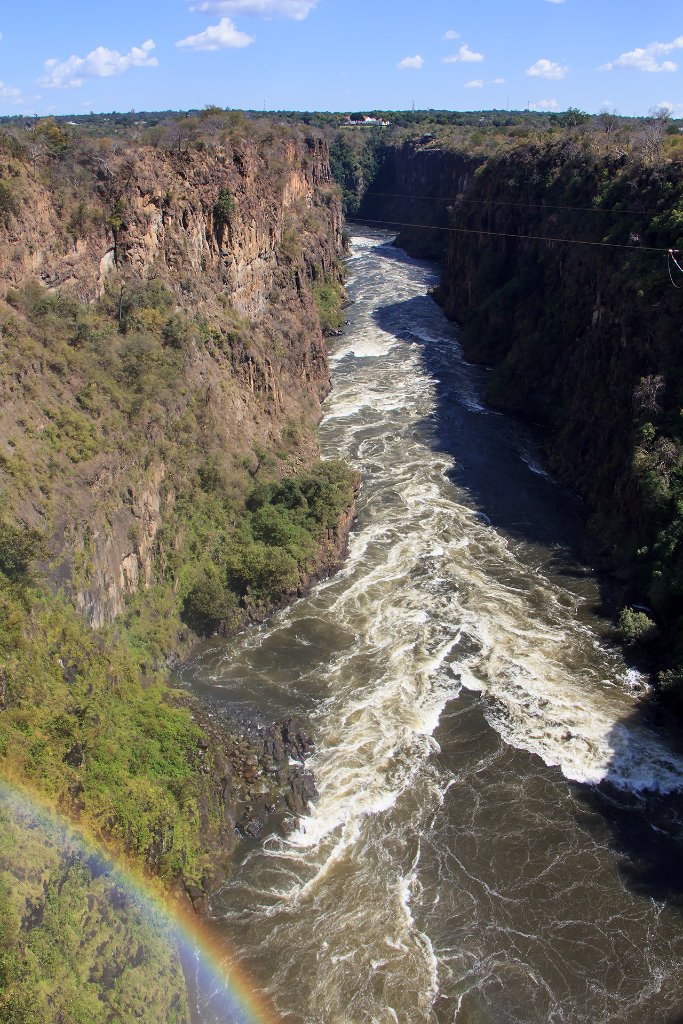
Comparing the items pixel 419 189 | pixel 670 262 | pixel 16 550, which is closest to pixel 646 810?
pixel 16 550

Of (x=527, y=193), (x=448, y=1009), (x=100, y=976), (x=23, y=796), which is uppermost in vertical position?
(x=527, y=193)

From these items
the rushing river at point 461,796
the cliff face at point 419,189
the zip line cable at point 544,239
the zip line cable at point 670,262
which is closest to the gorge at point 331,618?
the rushing river at point 461,796

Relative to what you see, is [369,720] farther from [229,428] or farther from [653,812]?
[229,428]

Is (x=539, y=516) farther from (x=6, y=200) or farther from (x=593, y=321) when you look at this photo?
(x=6, y=200)

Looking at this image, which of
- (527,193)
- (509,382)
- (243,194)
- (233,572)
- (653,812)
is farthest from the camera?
(527,193)

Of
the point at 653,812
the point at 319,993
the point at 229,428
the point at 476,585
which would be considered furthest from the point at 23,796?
the point at 229,428

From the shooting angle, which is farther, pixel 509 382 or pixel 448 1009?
pixel 509 382

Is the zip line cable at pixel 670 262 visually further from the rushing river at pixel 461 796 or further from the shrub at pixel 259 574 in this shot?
the shrub at pixel 259 574
